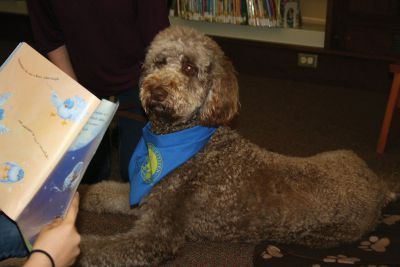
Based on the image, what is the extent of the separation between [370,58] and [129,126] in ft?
6.50

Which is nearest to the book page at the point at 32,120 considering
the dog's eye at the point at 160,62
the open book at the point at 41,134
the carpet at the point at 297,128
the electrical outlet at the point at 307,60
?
the open book at the point at 41,134

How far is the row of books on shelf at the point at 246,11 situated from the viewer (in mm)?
3719

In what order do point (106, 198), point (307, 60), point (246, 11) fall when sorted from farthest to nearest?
point (246, 11) → point (307, 60) → point (106, 198)

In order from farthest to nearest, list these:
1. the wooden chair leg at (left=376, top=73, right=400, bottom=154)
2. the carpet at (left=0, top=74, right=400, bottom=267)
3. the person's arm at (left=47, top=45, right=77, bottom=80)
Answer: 1. the wooden chair leg at (left=376, top=73, right=400, bottom=154)
2. the person's arm at (left=47, top=45, right=77, bottom=80)
3. the carpet at (left=0, top=74, right=400, bottom=267)

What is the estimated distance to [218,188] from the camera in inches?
69.5

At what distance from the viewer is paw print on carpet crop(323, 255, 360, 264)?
169 centimetres

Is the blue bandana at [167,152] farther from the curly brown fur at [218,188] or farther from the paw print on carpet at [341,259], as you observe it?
the paw print on carpet at [341,259]

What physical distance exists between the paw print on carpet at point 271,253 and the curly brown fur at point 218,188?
0.05 meters

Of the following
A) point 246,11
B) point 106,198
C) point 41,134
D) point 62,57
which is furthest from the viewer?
point 246,11

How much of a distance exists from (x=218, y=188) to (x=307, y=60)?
7.25 ft

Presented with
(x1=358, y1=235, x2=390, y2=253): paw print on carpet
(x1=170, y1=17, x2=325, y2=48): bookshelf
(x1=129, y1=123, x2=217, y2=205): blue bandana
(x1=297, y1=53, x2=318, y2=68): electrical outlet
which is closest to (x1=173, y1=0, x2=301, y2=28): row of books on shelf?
(x1=170, y1=17, x2=325, y2=48): bookshelf

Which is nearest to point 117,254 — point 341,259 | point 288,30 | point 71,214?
point 71,214

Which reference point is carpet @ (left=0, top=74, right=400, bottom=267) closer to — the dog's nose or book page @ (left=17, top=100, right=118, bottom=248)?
the dog's nose

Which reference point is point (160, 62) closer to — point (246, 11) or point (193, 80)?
point (193, 80)
